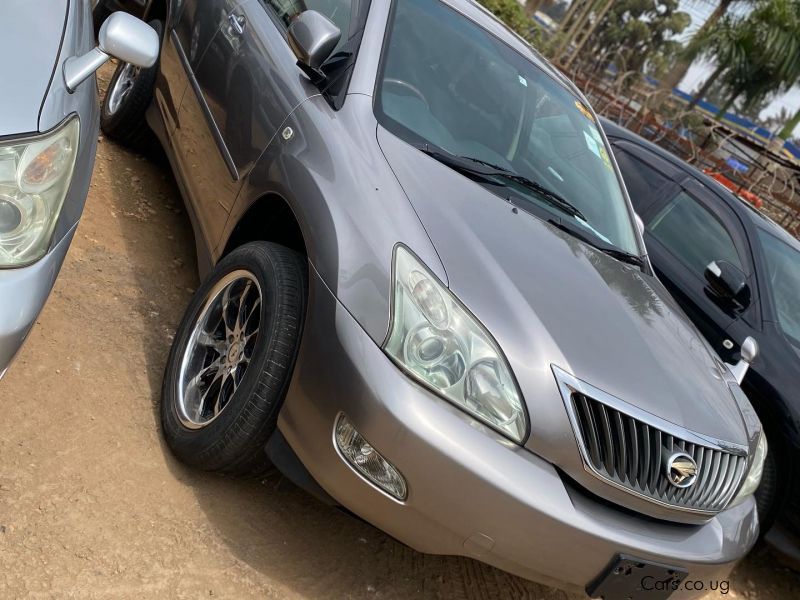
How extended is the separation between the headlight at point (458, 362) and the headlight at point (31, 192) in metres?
0.90

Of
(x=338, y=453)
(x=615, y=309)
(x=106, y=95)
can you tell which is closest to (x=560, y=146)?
(x=615, y=309)

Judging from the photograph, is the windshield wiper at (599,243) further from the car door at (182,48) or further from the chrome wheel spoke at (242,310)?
the car door at (182,48)

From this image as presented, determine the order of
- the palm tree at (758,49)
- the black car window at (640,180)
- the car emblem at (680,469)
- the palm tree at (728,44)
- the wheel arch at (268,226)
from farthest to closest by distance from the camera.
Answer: the palm tree at (728,44) < the palm tree at (758,49) < the black car window at (640,180) < the wheel arch at (268,226) < the car emblem at (680,469)

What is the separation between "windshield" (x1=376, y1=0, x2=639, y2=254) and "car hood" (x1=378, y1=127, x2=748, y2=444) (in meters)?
0.23

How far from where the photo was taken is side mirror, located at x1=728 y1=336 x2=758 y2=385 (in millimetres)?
4090

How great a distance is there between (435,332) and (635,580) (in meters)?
0.93

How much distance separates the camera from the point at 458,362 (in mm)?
2137

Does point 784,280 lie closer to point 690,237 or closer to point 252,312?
point 690,237

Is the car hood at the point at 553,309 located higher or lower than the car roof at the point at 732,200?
lower

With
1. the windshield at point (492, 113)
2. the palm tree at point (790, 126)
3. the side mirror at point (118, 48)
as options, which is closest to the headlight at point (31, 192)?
the side mirror at point (118, 48)

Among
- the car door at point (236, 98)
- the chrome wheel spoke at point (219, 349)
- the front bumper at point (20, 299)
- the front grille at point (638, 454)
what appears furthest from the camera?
the car door at point (236, 98)

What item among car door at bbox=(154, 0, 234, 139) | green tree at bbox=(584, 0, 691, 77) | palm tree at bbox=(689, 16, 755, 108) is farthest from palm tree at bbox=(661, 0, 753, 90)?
green tree at bbox=(584, 0, 691, 77)

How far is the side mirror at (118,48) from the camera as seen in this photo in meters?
2.24

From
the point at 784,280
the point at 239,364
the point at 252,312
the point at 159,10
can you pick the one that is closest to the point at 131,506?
the point at 239,364
